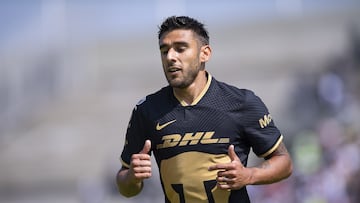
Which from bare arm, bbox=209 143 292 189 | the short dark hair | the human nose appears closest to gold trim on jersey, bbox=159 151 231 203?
bare arm, bbox=209 143 292 189

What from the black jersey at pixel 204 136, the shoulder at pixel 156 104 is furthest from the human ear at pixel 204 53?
the shoulder at pixel 156 104

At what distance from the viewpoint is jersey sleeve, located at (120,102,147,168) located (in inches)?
182

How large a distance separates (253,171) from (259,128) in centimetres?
31

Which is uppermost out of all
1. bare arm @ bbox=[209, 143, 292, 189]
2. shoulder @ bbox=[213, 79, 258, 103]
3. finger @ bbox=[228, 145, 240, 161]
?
shoulder @ bbox=[213, 79, 258, 103]

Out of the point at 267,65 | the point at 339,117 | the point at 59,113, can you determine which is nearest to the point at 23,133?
the point at 59,113

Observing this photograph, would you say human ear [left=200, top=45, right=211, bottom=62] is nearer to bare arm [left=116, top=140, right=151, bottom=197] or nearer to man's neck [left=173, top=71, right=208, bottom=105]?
man's neck [left=173, top=71, right=208, bottom=105]

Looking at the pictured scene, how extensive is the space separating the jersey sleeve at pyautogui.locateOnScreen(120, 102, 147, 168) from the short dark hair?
19.9 inches

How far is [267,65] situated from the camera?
22266 millimetres

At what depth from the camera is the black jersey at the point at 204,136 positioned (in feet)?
14.4

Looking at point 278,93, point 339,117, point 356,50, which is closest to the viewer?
point 339,117

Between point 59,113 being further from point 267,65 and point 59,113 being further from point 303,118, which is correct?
point 303,118

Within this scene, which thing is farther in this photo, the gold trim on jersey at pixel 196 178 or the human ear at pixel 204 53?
the human ear at pixel 204 53

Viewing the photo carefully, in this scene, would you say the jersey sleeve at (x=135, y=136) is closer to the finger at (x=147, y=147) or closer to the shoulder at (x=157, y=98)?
the shoulder at (x=157, y=98)

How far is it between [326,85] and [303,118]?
1086mm
